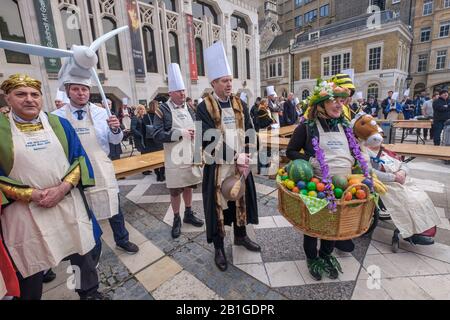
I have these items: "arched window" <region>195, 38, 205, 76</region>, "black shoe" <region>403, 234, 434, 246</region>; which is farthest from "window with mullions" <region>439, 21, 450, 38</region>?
"black shoe" <region>403, 234, 434, 246</region>

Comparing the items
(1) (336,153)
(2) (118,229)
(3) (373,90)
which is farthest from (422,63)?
(2) (118,229)

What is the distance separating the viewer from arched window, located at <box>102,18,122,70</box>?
40.7ft

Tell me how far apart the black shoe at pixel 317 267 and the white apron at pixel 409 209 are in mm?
994

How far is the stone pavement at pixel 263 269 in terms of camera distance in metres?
1.99

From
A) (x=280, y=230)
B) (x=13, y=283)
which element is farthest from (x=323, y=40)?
(x=13, y=283)

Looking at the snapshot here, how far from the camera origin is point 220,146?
84.4 inches

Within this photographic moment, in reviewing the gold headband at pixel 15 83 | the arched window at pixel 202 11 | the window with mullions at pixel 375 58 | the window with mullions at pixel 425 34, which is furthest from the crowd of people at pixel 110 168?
the window with mullions at pixel 425 34

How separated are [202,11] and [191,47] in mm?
4255

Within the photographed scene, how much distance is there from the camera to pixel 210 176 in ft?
7.34

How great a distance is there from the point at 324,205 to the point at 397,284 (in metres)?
1.25

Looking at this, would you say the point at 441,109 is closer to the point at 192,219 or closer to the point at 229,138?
the point at 229,138

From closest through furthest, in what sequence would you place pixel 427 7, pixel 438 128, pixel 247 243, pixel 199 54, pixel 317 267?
pixel 317 267 < pixel 247 243 < pixel 438 128 < pixel 199 54 < pixel 427 7

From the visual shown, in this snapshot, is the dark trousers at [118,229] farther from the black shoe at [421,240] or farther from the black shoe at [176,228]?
the black shoe at [421,240]
